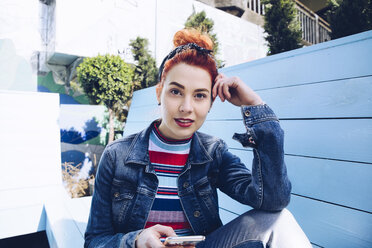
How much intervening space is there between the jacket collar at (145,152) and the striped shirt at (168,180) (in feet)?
0.10

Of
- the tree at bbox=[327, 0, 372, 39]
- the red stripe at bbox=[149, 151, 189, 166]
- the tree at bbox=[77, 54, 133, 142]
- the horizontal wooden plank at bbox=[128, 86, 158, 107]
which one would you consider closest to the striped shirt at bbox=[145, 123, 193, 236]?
the red stripe at bbox=[149, 151, 189, 166]

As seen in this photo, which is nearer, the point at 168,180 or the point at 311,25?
the point at 168,180

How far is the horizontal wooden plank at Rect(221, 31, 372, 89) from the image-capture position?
123 cm

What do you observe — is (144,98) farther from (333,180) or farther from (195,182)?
(333,180)

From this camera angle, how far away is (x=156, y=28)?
5875 millimetres

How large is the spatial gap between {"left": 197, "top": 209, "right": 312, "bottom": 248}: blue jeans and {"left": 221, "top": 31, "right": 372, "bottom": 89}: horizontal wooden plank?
40.1 inches

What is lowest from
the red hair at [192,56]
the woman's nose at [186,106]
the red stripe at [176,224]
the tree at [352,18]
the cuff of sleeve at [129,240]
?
the red stripe at [176,224]

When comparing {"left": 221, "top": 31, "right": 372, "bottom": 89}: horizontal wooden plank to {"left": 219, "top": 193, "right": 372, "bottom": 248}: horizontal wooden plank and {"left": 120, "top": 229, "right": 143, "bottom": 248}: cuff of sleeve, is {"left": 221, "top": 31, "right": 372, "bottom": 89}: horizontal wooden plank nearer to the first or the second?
{"left": 219, "top": 193, "right": 372, "bottom": 248}: horizontal wooden plank

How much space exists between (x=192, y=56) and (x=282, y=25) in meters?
3.17

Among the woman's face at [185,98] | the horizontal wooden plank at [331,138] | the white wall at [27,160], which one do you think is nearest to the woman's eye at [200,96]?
the woman's face at [185,98]

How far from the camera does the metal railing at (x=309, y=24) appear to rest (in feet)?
22.9

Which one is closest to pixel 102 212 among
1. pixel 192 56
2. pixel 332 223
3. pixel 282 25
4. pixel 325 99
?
pixel 192 56

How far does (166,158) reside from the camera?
3.48ft

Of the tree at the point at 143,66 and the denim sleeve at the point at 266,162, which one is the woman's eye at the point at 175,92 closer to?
the denim sleeve at the point at 266,162
